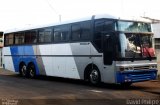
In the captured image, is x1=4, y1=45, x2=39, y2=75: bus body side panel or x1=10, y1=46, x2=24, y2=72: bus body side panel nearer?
x1=4, y1=45, x2=39, y2=75: bus body side panel

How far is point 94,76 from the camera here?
64.0ft

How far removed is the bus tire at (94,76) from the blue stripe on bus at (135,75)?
1.57m

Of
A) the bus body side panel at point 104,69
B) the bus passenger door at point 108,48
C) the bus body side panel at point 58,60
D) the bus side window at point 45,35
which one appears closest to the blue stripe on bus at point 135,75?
the bus body side panel at point 104,69

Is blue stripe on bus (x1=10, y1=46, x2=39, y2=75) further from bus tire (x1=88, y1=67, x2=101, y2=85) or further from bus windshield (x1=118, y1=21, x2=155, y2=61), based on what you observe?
bus windshield (x1=118, y1=21, x2=155, y2=61)

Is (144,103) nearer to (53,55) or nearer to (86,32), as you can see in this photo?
(86,32)

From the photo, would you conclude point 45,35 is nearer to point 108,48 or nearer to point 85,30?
point 85,30

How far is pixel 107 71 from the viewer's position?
1848 centimetres

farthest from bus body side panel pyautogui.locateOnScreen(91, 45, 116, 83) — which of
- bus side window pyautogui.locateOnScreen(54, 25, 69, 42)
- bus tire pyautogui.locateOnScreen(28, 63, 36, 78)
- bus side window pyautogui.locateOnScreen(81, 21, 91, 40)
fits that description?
bus tire pyautogui.locateOnScreen(28, 63, 36, 78)

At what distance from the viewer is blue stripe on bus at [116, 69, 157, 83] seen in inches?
704

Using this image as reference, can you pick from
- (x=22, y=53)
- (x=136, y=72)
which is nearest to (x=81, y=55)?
(x=136, y=72)

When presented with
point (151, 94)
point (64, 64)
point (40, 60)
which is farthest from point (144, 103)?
point (40, 60)

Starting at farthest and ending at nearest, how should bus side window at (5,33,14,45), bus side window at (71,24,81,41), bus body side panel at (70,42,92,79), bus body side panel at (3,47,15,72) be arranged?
bus body side panel at (3,47,15,72) → bus side window at (5,33,14,45) → bus side window at (71,24,81,41) → bus body side panel at (70,42,92,79)

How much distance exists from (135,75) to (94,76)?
2.19 m

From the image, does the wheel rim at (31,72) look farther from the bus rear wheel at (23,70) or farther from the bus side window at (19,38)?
the bus side window at (19,38)
